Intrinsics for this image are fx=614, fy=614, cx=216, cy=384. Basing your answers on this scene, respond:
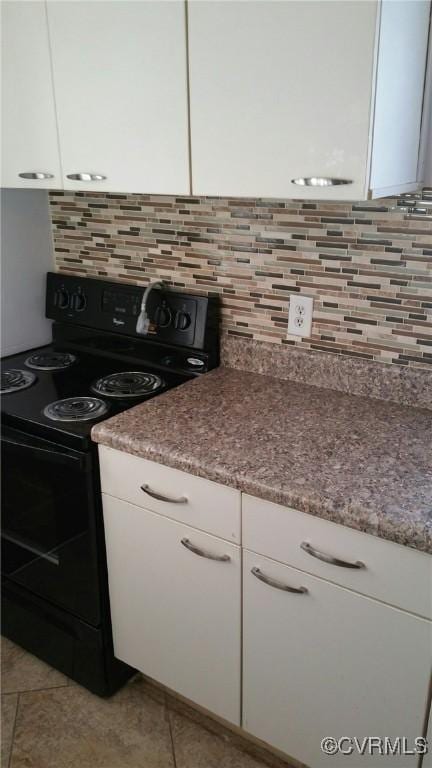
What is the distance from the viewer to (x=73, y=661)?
1.80 m

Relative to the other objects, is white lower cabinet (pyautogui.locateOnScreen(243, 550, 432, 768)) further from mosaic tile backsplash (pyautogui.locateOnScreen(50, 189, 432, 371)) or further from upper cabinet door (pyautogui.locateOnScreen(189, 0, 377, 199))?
upper cabinet door (pyautogui.locateOnScreen(189, 0, 377, 199))

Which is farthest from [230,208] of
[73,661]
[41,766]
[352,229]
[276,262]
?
[41,766]

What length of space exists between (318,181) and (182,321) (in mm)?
757

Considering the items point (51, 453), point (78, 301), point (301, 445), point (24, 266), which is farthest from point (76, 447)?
point (24, 266)

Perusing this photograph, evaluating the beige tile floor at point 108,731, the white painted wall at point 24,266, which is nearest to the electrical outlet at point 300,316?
the white painted wall at point 24,266

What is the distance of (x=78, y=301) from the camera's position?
2129 mm

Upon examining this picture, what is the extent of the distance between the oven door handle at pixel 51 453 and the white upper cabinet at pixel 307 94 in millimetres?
732

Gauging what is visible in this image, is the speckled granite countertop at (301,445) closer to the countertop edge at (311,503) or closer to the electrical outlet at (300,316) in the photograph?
the countertop edge at (311,503)

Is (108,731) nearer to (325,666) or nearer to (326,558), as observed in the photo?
(325,666)

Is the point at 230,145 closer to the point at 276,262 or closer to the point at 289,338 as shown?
the point at 276,262

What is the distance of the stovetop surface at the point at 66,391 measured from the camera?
1529 mm

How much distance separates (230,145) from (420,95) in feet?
1.38

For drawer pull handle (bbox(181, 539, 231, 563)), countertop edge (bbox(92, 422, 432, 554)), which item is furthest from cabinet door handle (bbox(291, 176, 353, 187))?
drawer pull handle (bbox(181, 539, 231, 563))

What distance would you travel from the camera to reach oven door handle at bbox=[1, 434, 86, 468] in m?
1.52
